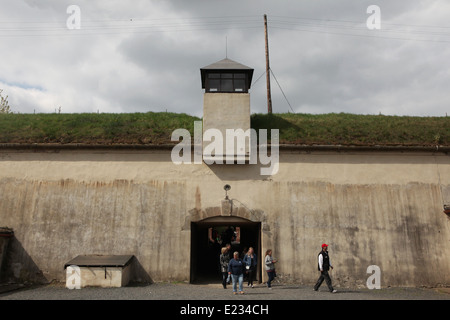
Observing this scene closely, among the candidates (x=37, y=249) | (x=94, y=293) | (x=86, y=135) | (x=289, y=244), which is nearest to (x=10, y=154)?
(x=86, y=135)

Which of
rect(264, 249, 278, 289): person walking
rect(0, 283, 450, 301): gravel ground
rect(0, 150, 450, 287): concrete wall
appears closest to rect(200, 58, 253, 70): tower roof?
rect(0, 150, 450, 287): concrete wall

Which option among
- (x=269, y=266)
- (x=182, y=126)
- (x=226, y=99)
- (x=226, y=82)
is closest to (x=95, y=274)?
(x=269, y=266)

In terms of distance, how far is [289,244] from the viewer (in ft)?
43.5

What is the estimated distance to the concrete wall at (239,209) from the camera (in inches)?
516

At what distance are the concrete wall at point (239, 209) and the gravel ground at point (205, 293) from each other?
2.43 feet

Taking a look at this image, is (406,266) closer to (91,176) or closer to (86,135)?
(91,176)

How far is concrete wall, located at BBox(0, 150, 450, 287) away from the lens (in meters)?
13.1

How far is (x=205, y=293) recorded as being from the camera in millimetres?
11023

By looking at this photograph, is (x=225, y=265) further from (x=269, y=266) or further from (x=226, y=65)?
(x=226, y=65)

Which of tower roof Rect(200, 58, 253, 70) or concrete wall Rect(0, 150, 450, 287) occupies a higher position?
tower roof Rect(200, 58, 253, 70)

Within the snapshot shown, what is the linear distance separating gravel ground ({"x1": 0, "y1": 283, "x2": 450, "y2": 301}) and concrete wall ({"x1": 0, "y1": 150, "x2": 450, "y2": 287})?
0.74 meters

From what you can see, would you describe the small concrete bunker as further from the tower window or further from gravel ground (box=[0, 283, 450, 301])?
the tower window
